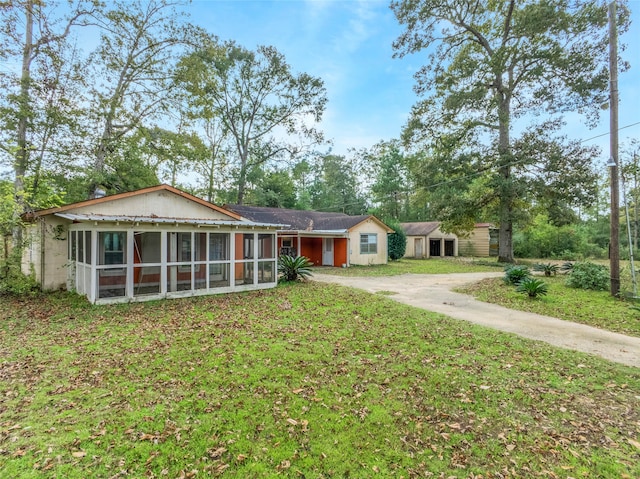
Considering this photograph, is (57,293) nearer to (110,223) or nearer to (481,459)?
(110,223)

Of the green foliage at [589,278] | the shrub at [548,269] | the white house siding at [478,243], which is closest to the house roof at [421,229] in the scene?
the white house siding at [478,243]

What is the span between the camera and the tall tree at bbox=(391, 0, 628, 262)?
16.0 m

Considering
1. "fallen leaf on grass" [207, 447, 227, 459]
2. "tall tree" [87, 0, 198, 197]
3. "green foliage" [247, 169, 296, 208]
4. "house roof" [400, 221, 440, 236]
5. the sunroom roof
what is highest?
"tall tree" [87, 0, 198, 197]

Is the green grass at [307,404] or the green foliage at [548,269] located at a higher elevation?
the green foliage at [548,269]

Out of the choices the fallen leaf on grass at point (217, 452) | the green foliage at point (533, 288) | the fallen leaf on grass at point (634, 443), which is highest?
the green foliage at point (533, 288)

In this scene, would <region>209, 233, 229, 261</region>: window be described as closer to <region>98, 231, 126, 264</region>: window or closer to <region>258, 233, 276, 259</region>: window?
<region>258, 233, 276, 259</region>: window

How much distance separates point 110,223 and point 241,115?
21911 mm

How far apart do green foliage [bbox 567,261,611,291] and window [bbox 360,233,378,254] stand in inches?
423

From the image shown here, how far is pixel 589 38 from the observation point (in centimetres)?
1595

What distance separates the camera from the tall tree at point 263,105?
26.2 m

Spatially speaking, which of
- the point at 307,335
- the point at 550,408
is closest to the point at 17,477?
the point at 307,335

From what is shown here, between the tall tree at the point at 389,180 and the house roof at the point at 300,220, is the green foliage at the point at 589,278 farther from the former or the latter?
the tall tree at the point at 389,180

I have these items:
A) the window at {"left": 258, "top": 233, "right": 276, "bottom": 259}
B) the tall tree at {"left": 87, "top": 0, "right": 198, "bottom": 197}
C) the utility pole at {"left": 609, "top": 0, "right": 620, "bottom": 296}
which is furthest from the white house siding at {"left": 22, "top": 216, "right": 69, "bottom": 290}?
the utility pole at {"left": 609, "top": 0, "right": 620, "bottom": 296}

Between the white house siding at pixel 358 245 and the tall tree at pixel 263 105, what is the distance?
1248 cm
